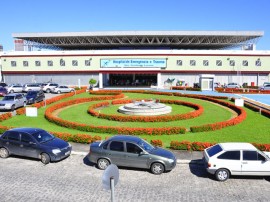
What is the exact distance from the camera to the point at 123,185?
11703 mm

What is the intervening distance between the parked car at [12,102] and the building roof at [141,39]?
133 feet

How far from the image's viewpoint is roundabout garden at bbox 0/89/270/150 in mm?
18234

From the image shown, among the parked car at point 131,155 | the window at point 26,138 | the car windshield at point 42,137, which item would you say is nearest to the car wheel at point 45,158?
the car windshield at point 42,137

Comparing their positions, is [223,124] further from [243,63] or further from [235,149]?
[243,63]

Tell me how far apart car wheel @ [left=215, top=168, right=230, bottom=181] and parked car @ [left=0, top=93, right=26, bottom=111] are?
24.3 meters

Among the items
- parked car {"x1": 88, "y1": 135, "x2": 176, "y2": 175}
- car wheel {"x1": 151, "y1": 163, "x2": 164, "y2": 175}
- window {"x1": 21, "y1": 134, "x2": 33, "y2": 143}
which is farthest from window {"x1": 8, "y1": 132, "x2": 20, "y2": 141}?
car wheel {"x1": 151, "y1": 163, "x2": 164, "y2": 175}

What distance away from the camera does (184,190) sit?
36.9ft

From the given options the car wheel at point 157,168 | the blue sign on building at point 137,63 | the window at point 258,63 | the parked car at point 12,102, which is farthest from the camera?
the blue sign on building at point 137,63

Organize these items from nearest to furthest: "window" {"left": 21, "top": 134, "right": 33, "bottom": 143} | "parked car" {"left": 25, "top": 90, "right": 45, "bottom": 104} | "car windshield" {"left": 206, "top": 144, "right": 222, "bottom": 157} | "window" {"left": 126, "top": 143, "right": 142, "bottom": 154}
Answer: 1. "car windshield" {"left": 206, "top": 144, "right": 222, "bottom": 157}
2. "window" {"left": 126, "top": 143, "right": 142, "bottom": 154}
3. "window" {"left": 21, "top": 134, "right": 33, "bottom": 143}
4. "parked car" {"left": 25, "top": 90, "right": 45, "bottom": 104}

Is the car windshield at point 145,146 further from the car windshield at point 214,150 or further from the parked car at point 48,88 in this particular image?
the parked car at point 48,88

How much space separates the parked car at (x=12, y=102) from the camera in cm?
2888

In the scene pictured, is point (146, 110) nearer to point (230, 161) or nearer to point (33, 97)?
point (230, 161)

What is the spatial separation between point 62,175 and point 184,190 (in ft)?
18.9

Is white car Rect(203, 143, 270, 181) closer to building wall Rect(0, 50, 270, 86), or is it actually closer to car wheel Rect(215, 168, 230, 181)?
car wheel Rect(215, 168, 230, 181)
